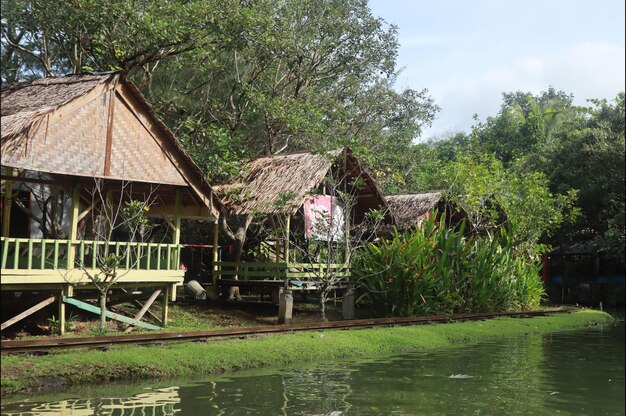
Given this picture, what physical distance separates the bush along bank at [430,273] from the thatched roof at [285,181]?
1.32m

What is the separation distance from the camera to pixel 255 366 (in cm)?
1051

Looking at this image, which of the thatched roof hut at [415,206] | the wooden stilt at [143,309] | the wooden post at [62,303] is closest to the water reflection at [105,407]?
the wooden post at [62,303]

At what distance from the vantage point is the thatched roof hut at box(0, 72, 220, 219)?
1100cm

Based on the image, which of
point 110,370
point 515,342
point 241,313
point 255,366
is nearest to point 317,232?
point 241,313

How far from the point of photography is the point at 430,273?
16844 mm

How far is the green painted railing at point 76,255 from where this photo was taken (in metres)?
11.1

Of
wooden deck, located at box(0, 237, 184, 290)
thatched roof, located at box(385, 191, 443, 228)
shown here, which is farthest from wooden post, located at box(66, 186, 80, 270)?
→ thatched roof, located at box(385, 191, 443, 228)

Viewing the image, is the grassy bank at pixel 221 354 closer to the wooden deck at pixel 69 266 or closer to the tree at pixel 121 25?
the wooden deck at pixel 69 266

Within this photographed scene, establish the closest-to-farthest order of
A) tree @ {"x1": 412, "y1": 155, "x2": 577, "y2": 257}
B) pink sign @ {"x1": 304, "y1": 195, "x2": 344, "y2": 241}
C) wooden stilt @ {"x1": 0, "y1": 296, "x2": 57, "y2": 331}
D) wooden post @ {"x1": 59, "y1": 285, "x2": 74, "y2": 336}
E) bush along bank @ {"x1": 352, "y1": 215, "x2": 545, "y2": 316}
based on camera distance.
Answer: wooden stilt @ {"x1": 0, "y1": 296, "x2": 57, "y2": 331} < wooden post @ {"x1": 59, "y1": 285, "x2": 74, "y2": 336} < pink sign @ {"x1": 304, "y1": 195, "x2": 344, "y2": 241} < bush along bank @ {"x1": 352, "y1": 215, "x2": 545, "y2": 316} < tree @ {"x1": 412, "y1": 155, "x2": 577, "y2": 257}

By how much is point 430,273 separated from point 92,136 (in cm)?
834

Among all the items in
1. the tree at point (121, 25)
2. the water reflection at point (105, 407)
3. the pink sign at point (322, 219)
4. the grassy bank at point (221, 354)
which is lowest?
the water reflection at point (105, 407)

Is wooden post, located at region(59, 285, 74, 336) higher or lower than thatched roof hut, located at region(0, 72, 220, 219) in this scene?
lower

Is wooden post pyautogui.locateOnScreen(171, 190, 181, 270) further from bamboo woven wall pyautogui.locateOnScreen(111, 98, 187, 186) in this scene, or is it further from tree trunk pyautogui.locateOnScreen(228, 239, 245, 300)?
tree trunk pyautogui.locateOnScreen(228, 239, 245, 300)

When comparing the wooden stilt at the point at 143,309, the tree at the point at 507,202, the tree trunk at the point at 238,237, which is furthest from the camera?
the tree at the point at 507,202
